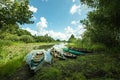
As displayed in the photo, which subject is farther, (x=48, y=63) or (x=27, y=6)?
(x=27, y=6)

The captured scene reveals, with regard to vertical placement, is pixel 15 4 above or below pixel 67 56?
above

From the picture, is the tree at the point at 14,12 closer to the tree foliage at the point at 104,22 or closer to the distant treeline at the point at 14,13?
the distant treeline at the point at 14,13

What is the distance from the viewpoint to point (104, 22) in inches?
468

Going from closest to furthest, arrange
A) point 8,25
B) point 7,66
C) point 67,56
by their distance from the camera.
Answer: point 7,66 < point 8,25 < point 67,56

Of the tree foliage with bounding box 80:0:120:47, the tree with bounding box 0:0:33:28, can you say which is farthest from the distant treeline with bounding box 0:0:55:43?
the tree foliage with bounding box 80:0:120:47

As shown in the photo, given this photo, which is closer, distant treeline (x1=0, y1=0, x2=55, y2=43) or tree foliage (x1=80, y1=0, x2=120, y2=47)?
tree foliage (x1=80, y1=0, x2=120, y2=47)

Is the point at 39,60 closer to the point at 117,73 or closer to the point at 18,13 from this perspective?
the point at 18,13

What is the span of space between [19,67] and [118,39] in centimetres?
877

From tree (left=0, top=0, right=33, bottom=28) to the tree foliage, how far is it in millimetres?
4806

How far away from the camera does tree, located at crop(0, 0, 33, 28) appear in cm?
1115

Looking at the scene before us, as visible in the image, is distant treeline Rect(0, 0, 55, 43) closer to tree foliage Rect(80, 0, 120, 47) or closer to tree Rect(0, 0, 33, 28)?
tree Rect(0, 0, 33, 28)

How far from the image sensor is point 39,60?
10.1m

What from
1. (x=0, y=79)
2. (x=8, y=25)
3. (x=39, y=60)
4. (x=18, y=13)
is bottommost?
(x=0, y=79)

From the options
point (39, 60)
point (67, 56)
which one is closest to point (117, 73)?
point (39, 60)
